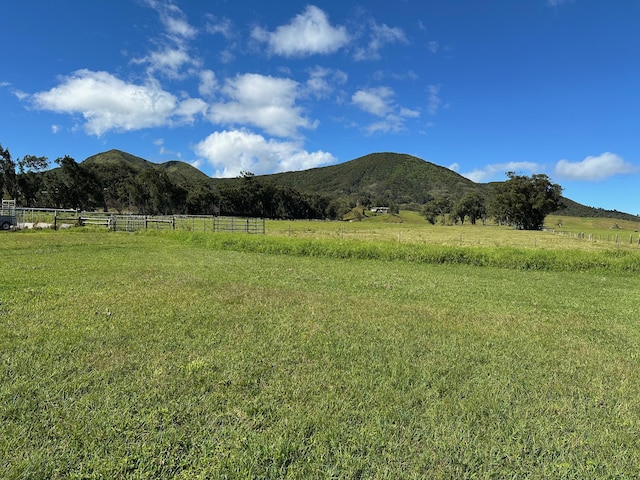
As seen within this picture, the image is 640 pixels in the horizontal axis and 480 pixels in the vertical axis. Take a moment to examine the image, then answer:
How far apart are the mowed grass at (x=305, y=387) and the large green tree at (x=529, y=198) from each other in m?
75.7

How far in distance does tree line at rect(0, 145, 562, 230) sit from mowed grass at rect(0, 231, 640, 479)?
7805 cm

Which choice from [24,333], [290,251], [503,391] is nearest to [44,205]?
[290,251]

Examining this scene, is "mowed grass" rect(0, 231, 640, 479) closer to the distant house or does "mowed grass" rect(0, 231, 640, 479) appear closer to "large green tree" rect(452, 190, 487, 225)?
"large green tree" rect(452, 190, 487, 225)

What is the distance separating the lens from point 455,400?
420 centimetres

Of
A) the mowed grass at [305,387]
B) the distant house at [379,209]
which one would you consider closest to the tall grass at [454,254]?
the mowed grass at [305,387]

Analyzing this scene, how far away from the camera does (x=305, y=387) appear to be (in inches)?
172

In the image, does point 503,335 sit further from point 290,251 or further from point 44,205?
point 44,205

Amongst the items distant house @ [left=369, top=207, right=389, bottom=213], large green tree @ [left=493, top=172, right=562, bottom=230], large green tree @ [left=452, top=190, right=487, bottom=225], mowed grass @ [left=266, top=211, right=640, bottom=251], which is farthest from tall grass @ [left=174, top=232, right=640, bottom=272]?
distant house @ [left=369, top=207, right=389, bottom=213]

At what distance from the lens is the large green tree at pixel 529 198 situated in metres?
74.9

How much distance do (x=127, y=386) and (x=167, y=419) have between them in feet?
3.07

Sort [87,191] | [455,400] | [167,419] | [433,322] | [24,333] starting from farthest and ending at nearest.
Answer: [87,191] → [433,322] → [24,333] → [455,400] → [167,419]

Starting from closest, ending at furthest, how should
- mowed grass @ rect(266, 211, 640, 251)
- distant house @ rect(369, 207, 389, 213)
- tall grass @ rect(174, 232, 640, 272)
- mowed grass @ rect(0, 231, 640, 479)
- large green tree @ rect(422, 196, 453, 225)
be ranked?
1. mowed grass @ rect(0, 231, 640, 479)
2. tall grass @ rect(174, 232, 640, 272)
3. mowed grass @ rect(266, 211, 640, 251)
4. large green tree @ rect(422, 196, 453, 225)
5. distant house @ rect(369, 207, 389, 213)

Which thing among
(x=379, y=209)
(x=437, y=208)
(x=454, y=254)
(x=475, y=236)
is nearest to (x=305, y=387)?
(x=454, y=254)

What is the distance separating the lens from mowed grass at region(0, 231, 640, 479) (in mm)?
3141
